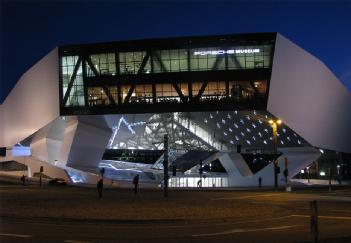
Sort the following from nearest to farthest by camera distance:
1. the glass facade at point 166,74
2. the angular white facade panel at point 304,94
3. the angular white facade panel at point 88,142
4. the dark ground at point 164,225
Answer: the dark ground at point 164,225 → the glass facade at point 166,74 → the angular white facade panel at point 304,94 → the angular white facade panel at point 88,142

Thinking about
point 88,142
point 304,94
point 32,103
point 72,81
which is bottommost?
point 88,142

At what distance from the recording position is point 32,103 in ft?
260

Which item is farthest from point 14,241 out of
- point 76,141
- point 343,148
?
point 343,148

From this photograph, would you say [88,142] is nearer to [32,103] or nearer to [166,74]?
[32,103]

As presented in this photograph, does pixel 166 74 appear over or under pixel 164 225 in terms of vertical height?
over

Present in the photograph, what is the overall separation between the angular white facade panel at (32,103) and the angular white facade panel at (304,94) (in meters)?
29.7

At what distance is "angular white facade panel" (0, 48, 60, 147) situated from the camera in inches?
3002

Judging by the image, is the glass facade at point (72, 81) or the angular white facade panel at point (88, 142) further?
the angular white facade panel at point (88, 142)

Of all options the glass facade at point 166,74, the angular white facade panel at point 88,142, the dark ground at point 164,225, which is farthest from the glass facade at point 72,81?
the dark ground at point 164,225

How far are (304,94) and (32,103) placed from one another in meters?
38.0

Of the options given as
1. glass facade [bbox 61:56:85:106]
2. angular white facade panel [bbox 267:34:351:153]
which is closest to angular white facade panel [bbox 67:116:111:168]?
glass facade [bbox 61:56:85:106]

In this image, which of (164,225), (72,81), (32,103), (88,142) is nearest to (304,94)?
(88,142)

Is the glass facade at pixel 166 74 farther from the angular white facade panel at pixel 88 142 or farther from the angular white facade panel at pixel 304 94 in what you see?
the angular white facade panel at pixel 88 142

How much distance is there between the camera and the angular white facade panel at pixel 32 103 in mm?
76250
